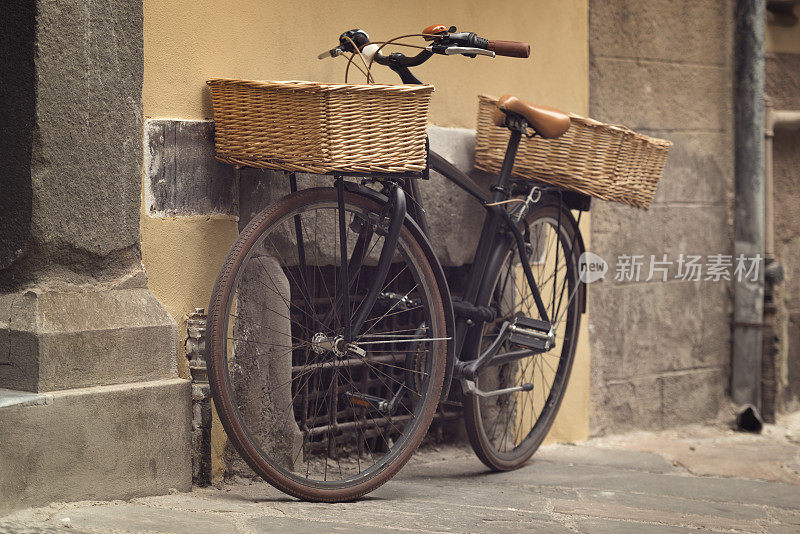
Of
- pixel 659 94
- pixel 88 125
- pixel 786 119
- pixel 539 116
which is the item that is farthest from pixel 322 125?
pixel 786 119

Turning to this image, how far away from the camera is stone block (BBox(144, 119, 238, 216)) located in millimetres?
2834

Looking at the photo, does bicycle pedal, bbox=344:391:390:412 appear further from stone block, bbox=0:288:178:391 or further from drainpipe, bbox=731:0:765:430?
drainpipe, bbox=731:0:765:430

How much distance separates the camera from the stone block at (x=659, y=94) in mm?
4480

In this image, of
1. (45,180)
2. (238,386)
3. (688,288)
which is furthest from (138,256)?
(688,288)

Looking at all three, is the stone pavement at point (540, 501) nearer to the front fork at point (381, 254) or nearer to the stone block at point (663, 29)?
the front fork at point (381, 254)

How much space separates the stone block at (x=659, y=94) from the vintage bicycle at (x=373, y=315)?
909mm

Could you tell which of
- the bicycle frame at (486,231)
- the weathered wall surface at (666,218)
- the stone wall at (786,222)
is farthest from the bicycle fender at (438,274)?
the stone wall at (786,222)

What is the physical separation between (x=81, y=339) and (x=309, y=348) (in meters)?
0.74

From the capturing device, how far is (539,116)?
131 inches

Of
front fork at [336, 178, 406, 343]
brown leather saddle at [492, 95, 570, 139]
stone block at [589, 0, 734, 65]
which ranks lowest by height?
front fork at [336, 178, 406, 343]

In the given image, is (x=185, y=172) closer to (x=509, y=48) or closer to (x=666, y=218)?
(x=509, y=48)

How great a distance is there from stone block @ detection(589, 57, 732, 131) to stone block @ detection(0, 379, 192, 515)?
2602mm

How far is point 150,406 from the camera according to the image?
2707 mm

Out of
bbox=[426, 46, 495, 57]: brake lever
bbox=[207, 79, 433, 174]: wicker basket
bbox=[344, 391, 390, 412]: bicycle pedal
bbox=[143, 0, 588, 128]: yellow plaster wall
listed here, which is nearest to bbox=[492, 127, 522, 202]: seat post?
bbox=[143, 0, 588, 128]: yellow plaster wall
